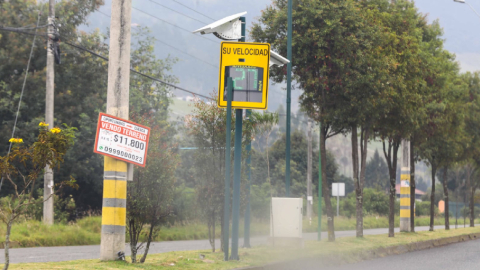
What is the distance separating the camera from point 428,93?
24453mm

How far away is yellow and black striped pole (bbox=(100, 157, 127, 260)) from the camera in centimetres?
1073

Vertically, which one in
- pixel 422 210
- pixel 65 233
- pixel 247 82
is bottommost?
pixel 65 233

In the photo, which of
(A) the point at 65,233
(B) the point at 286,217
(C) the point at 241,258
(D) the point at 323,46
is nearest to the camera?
(C) the point at 241,258

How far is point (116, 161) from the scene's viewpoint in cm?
1085

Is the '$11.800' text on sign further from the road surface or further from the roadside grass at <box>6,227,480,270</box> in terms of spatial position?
the road surface

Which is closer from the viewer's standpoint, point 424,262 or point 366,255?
point 424,262

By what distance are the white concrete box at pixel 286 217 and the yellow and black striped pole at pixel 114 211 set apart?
16.1 ft

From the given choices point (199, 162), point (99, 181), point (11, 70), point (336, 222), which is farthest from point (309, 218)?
point (199, 162)

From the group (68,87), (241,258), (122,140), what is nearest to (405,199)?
(241,258)

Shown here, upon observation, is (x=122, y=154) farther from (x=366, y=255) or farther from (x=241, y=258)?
(x=366, y=255)

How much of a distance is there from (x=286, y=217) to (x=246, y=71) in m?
3.93

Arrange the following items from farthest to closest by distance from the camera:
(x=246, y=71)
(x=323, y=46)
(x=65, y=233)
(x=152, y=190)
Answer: (x=65, y=233)
(x=323, y=46)
(x=246, y=71)
(x=152, y=190)

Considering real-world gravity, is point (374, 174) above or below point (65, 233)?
above

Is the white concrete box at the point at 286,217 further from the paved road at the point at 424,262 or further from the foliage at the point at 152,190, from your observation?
the foliage at the point at 152,190
